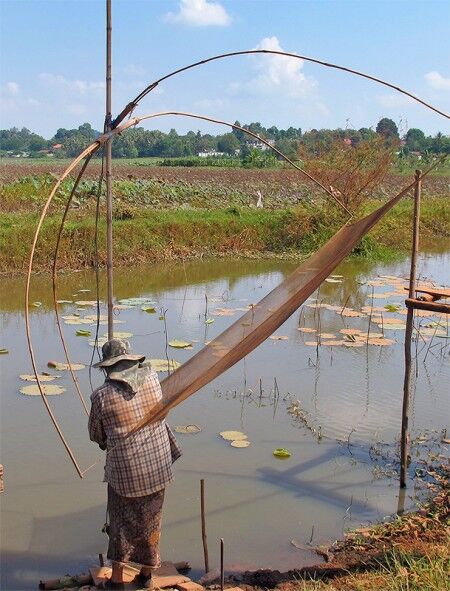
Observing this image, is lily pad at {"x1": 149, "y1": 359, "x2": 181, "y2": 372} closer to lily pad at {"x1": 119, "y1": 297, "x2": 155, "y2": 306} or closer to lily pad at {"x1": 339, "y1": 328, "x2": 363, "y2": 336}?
lily pad at {"x1": 339, "y1": 328, "x2": 363, "y2": 336}

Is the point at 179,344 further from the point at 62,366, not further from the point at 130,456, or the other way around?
the point at 130,456

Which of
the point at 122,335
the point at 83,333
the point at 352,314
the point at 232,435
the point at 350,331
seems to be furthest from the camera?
the point at 352,314

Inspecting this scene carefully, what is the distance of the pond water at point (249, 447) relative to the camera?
352cm

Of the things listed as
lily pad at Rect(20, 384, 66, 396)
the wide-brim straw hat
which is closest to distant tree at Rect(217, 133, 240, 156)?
lily pad at Rect(20, 384, 66, 396)

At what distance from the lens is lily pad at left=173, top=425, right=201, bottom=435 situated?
480 centimetres

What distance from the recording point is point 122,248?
1088cm

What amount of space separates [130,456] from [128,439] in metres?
0.07

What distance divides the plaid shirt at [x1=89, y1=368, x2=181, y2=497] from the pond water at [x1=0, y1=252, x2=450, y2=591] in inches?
25.8

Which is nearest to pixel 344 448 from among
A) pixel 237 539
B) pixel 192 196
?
pixel 237 539

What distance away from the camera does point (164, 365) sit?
6113 millimetres

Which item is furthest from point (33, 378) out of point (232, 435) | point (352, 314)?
point (352, 314)

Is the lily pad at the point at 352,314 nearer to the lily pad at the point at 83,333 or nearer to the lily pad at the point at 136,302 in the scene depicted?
the lily pad at the point at 136,302

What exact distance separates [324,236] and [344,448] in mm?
8068

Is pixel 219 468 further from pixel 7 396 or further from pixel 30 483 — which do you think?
pixel 7 396
